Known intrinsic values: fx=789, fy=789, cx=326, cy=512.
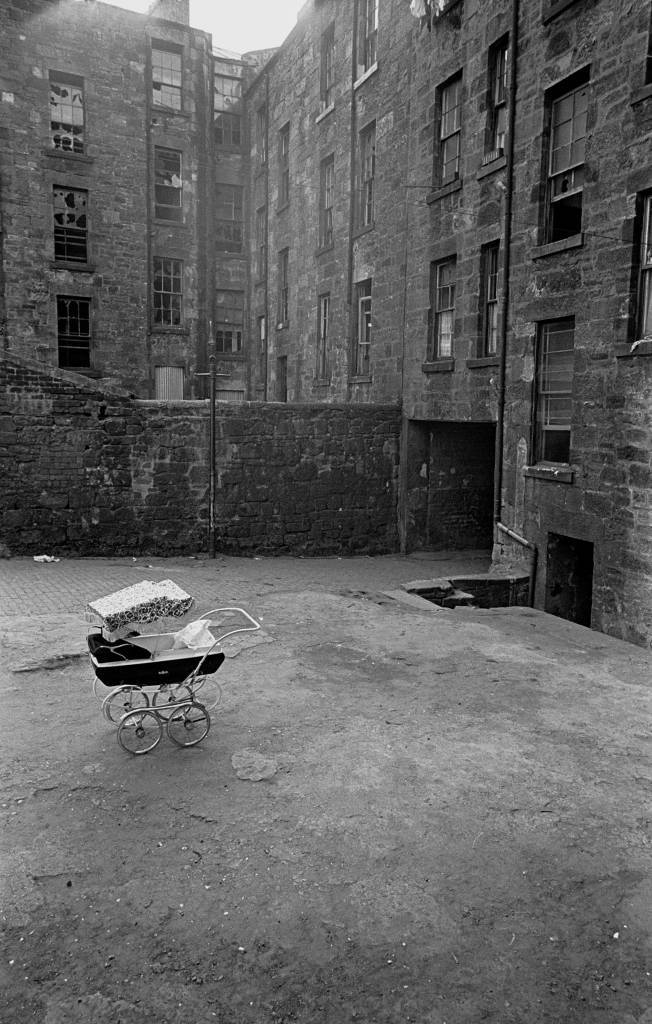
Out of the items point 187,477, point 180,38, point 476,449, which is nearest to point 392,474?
point 476,449

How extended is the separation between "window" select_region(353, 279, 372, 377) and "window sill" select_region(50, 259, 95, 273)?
10.2m

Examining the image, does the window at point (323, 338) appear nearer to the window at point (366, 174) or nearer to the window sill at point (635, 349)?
the window at point (366, 174)

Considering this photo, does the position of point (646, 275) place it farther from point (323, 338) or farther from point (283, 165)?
point (283, 165)

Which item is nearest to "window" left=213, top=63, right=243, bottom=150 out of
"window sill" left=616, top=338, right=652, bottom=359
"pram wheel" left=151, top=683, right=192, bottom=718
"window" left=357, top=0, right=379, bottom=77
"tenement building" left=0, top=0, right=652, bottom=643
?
"tenement building" left=0, top=0, right=652, bottom=643

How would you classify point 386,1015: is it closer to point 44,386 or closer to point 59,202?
point 44,386

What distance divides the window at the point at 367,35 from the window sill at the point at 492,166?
6.69 meters

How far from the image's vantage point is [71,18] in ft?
81.6

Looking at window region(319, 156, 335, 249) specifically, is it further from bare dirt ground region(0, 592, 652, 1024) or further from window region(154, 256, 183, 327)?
bare dirt ground region(0, 592, 652, 1024)

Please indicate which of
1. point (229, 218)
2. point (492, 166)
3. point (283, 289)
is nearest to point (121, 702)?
point (492, 166)

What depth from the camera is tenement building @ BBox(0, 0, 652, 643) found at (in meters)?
11.5

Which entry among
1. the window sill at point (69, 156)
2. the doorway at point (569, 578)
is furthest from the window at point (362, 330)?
the window sill at point (69, 156)

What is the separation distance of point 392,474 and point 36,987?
1520cm

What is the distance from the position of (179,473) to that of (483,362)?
21.3 ft

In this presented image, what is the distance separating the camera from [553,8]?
40.5 feet
